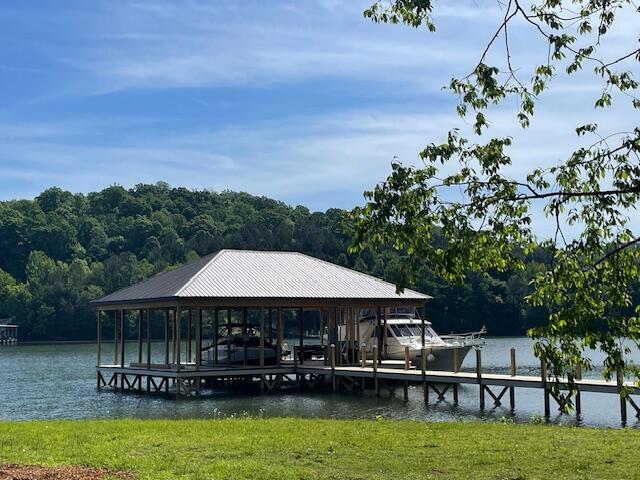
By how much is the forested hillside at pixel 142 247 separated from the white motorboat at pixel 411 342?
41.4 metres

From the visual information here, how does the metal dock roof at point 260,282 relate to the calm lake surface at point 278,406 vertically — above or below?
above

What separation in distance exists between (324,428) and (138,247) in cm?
13719

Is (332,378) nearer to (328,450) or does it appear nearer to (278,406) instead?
(278,406)

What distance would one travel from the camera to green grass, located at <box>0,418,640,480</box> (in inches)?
479

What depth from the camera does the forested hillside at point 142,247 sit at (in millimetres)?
106250

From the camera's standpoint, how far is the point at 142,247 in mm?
150125

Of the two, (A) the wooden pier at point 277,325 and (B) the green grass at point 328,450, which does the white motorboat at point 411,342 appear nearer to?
(A) the wooden pier at point 277,325

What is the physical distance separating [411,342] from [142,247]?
115 m

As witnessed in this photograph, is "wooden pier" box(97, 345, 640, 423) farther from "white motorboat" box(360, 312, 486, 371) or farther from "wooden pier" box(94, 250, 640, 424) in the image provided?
"white motorboat" box(360, 312, 486, 371)

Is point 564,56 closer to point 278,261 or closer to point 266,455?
point 266,455

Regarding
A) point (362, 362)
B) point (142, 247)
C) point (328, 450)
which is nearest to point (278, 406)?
point (362, 362)

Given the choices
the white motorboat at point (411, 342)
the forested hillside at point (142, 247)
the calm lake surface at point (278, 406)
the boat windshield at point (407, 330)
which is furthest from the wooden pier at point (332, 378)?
the forested hillside at point (142, 247)

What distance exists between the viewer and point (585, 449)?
1429 cm

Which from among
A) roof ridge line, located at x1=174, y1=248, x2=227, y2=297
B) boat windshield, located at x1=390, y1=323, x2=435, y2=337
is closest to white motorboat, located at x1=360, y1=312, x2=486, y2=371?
boat windshield, located at x1=390, y1=323, x2=435, y2=337
